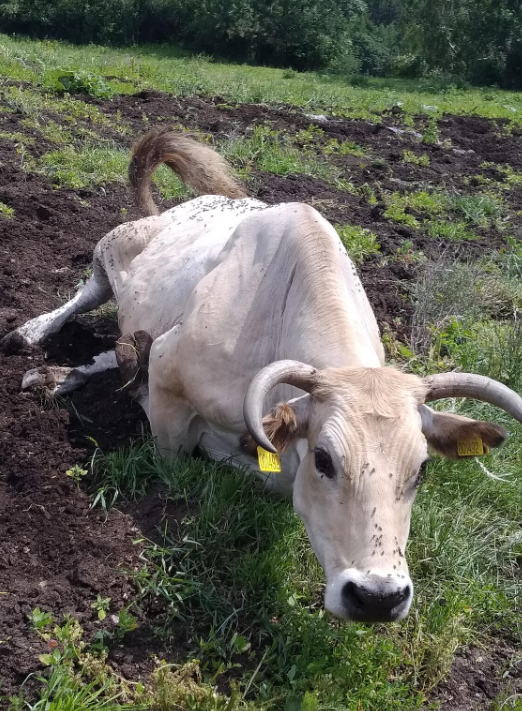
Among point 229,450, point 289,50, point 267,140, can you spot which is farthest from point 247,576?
point 289,50

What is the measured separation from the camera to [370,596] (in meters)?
2.62

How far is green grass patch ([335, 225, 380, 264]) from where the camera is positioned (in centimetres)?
704

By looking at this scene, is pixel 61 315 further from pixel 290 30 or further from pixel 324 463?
pixel 290 30

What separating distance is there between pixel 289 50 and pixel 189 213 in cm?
3349

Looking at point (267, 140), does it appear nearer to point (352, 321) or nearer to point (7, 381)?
point (7, 381)

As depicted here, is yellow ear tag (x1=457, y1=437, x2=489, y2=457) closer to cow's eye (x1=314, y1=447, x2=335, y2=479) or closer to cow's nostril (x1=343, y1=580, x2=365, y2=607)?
cow's eye (x1=314, y1=447, x2=335, y2=479)

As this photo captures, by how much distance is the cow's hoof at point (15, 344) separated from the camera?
16.8ft

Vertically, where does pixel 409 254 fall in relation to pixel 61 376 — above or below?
above

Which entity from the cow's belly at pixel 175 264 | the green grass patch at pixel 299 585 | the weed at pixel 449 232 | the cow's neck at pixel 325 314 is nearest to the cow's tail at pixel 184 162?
the cow's belly at pixel 175 264

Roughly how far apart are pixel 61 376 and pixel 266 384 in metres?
2.28

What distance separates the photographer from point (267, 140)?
10.8 metres

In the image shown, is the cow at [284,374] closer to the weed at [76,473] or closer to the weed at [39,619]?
the weed at [76,473]

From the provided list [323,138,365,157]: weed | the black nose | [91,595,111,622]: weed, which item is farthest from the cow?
[323,138,365,157]: weed

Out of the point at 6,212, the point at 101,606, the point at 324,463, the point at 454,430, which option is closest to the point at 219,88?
the point at 6,212
